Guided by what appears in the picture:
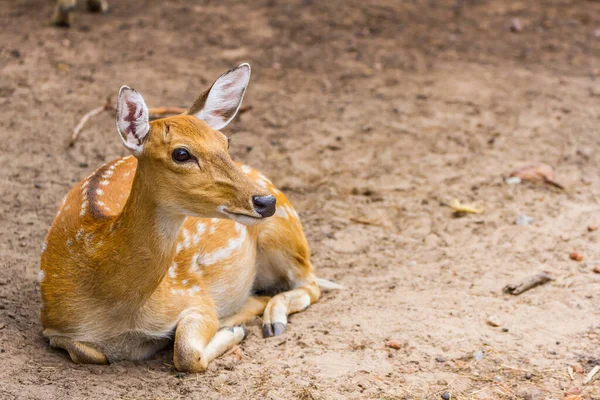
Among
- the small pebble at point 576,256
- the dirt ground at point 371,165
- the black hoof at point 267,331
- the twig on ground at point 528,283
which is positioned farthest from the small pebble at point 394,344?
the small pebble at point 576,256

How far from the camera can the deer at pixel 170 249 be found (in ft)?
12.1

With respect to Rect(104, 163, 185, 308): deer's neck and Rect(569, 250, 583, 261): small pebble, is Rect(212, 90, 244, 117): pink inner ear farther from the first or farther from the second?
Rect(569, 250, 583, 261): small pebble

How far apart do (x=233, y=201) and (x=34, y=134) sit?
324 cm

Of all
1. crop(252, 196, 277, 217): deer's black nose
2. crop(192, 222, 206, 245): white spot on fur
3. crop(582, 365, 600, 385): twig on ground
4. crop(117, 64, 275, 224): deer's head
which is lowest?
crop(582, 365, 600, 385): twig on ground

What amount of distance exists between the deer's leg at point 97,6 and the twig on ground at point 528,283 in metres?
5.34

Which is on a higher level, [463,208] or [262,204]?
[262,204]

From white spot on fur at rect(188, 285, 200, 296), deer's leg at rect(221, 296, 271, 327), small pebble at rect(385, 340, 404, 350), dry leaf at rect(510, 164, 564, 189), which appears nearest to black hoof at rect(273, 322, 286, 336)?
deer's leg at rect(221, 296, 271, 327)

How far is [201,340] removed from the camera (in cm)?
425

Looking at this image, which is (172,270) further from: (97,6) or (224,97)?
(97,6)

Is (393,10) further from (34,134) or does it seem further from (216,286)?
(216,286)

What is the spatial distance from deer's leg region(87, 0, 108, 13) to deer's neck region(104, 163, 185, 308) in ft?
16.7

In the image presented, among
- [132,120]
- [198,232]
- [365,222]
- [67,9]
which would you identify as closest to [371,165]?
[365,222]

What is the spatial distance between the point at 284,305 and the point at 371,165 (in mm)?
2053

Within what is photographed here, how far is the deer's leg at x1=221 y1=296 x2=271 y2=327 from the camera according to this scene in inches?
188
